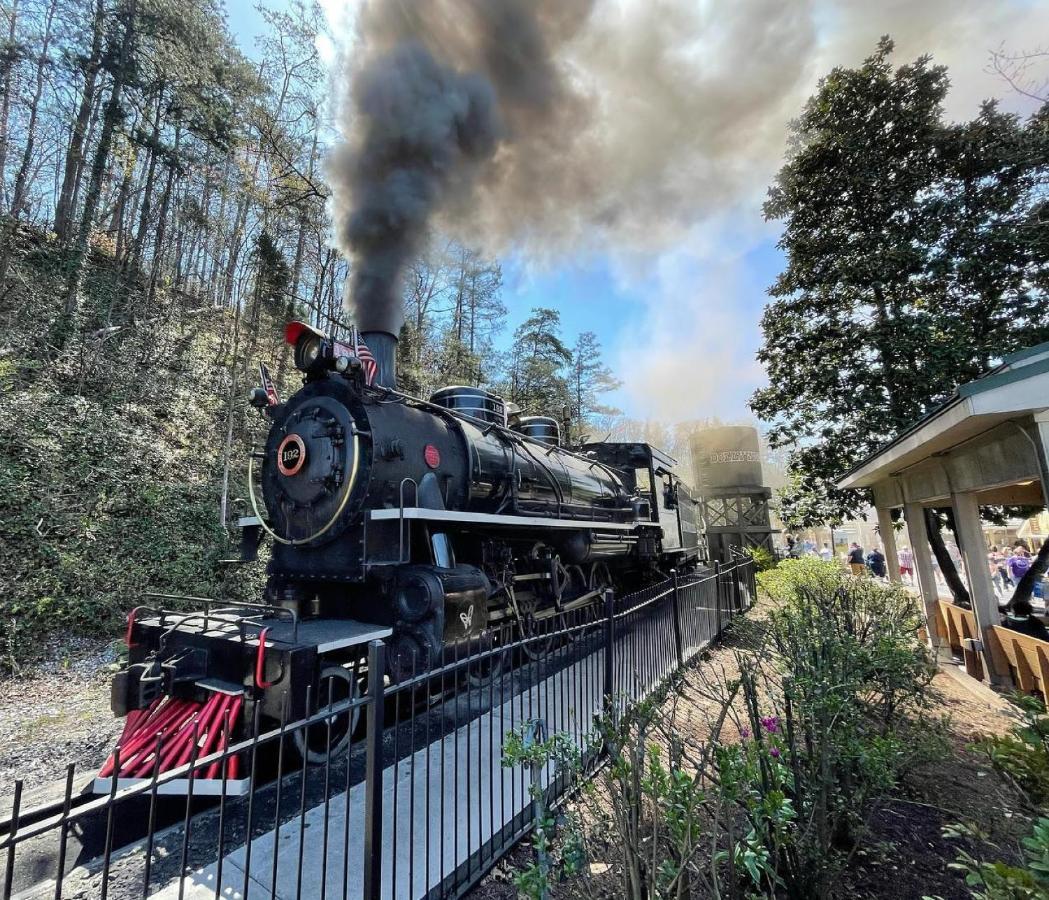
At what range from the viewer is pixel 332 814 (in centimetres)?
298

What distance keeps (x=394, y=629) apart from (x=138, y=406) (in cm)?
1025

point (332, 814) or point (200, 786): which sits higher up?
point (200, 786)

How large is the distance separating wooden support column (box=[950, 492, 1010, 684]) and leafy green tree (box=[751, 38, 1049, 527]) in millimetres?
4536

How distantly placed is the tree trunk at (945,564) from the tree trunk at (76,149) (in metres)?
20.5

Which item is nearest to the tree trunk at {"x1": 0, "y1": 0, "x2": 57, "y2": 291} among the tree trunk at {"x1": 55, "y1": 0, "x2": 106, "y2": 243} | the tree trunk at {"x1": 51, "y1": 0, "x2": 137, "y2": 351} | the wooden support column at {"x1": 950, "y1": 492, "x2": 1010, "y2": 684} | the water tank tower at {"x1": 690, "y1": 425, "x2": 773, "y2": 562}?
the tree trunk at {"x1": 55, "y1": 0, "x2": 106, "y2": 243}

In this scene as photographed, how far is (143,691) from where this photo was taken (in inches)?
145

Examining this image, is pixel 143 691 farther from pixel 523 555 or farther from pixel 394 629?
pixel 523 555

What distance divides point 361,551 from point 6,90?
16062 millimetres

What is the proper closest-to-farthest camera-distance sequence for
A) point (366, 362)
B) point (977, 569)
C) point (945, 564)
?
point (366, 362) → point (977, 569) → point (945, 564)

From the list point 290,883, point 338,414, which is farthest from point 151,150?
point 290,883

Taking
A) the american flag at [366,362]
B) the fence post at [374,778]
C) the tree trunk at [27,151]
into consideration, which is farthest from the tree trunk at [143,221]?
the fence post at [374,778]

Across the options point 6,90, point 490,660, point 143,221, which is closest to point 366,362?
point 490,660

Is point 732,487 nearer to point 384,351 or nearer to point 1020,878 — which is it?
point 384,351

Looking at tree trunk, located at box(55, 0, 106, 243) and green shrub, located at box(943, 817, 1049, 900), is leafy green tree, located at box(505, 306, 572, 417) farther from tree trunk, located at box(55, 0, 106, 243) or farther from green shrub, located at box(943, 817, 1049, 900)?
green shrub, located at box(943, 817, 1049, 900)
